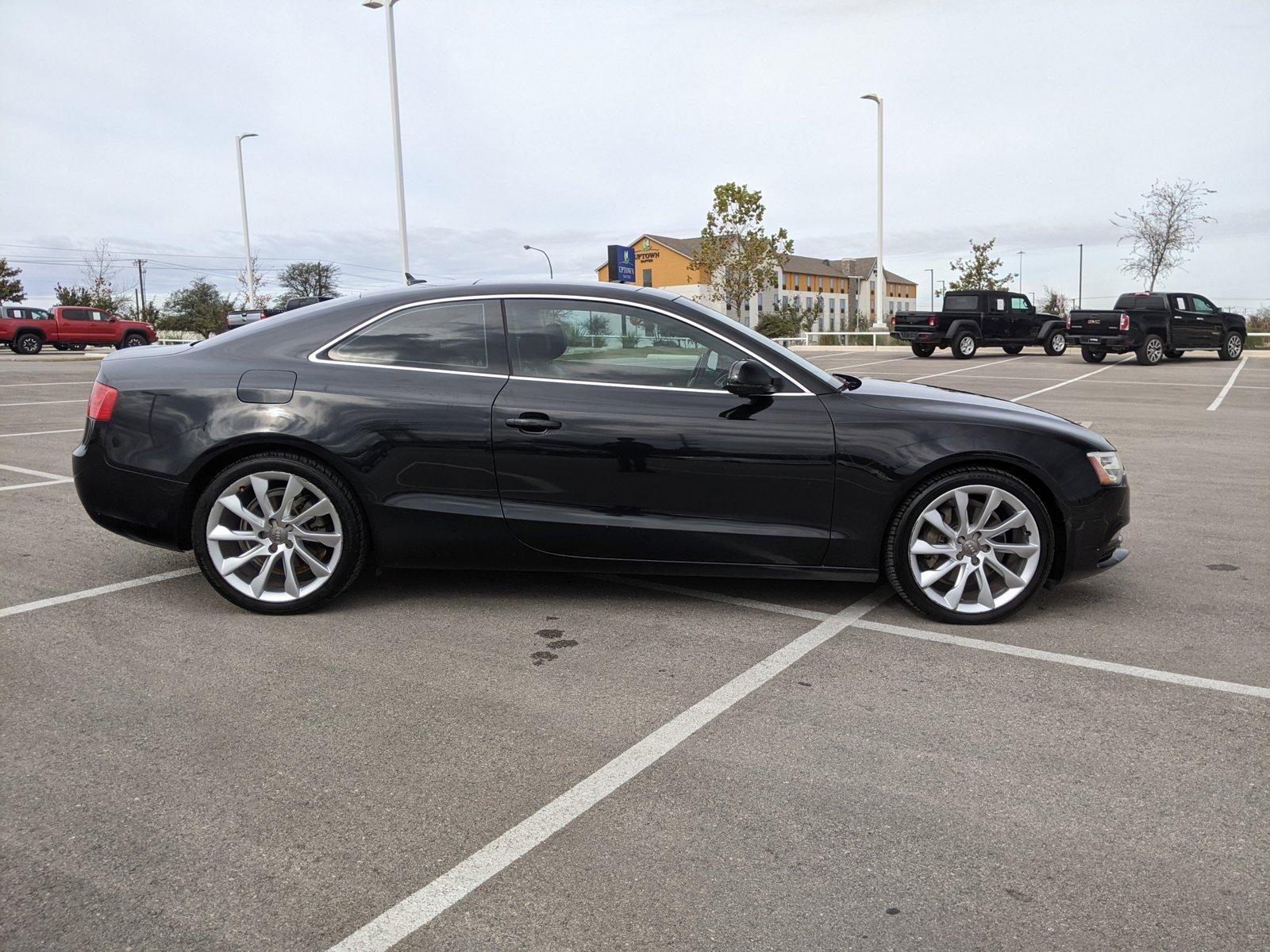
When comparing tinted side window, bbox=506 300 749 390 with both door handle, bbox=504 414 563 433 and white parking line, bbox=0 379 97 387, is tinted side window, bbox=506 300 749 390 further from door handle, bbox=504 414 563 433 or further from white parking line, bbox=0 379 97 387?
white parking line, bbox=0 379 97 387

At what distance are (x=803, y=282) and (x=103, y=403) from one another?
117 meters

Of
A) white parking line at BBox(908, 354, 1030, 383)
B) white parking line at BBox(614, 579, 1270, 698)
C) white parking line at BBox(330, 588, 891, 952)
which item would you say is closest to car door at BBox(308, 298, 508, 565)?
white parking line at BBox(614, 579, 1270, 698)

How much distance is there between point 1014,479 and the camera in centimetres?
443

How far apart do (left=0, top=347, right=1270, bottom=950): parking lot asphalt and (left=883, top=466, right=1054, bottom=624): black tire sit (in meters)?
0.10

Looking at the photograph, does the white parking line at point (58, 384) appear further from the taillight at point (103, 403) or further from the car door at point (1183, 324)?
the car door at point (1183, 324)

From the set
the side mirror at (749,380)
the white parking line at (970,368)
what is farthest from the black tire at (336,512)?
the white parking line at (970,368)

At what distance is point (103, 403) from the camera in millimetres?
4637

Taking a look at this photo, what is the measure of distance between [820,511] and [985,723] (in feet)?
4.13

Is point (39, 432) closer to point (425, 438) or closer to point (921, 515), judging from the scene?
point (425, 438)

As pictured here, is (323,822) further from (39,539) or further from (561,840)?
(39,539)

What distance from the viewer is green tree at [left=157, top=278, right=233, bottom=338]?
68.8 m

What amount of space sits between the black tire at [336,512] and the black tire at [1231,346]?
29447 millimetres

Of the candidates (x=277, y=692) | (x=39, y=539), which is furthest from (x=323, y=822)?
(x=39, y=539)

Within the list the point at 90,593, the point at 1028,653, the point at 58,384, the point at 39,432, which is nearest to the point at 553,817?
the point at 1028,653
